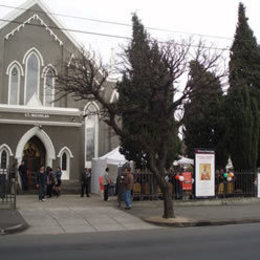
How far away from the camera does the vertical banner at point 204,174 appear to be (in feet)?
63.4

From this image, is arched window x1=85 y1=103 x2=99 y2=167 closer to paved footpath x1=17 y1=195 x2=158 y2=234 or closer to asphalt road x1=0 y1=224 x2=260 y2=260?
paved footpath x1=17 y1=195 x2=158 y2=234

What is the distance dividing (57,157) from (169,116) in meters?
11.8

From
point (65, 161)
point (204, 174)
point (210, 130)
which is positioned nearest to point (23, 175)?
point (65, 161)

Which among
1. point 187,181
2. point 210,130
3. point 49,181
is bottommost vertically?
point 49,181

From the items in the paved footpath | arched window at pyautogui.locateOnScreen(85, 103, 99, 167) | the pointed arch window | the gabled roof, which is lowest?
the paved footpath

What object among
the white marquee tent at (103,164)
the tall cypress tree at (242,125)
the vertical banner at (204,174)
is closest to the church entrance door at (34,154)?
the white marquee tent at (103,164)

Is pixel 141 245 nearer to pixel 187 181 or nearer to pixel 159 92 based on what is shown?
pixel 159 92

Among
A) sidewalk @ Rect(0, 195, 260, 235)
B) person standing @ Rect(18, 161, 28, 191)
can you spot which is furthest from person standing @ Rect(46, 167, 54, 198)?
person standing @ Rect(18, 161, 28, 191)

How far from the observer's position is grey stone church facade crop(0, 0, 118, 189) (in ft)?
79.4

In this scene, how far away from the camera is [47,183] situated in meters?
20.5

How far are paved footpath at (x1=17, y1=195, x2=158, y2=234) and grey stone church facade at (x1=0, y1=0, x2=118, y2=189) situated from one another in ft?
21.8

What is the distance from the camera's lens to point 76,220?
46.4 ft

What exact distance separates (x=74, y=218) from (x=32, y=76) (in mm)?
14545

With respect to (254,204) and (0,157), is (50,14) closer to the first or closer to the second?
(0,157)
